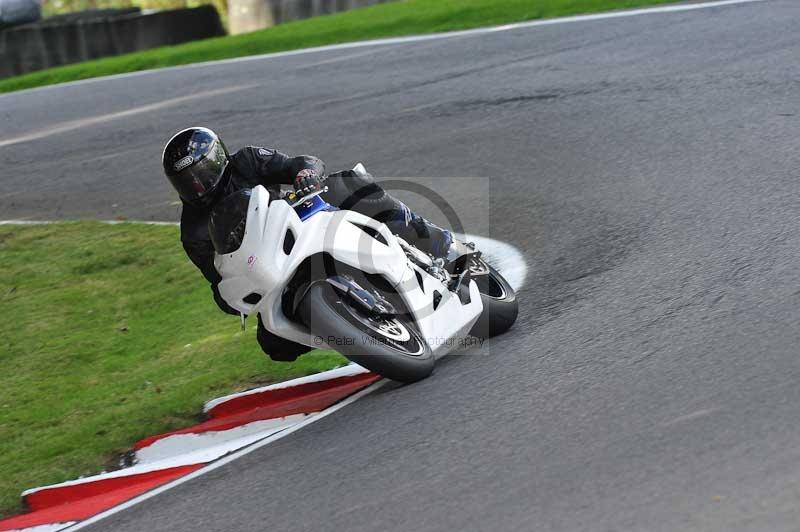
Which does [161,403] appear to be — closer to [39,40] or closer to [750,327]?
[750,327]

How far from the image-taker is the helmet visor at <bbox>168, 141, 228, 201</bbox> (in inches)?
214

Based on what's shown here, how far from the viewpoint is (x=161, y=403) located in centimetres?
646

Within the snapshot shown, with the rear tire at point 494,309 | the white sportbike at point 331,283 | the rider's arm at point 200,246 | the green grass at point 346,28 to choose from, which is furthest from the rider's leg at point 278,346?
the green grass at point 346,28

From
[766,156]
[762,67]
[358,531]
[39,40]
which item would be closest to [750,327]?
[358,531]

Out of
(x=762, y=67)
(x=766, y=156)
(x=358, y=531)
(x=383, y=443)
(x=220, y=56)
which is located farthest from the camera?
(x=220, y=56)

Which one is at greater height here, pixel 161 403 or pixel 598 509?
pixel 598 509

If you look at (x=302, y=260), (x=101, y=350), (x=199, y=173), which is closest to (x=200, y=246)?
(x=199, y=173)

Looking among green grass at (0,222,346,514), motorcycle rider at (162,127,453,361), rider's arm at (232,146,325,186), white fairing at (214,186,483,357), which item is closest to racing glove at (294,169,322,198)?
motorcycle rider at (162,127,453,361)

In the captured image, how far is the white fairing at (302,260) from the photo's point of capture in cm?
513

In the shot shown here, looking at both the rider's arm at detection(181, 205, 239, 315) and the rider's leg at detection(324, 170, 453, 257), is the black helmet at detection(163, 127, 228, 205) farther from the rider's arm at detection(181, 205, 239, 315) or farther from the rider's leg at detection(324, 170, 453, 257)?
the rider's leg at detection(324, 170, 453, 257)

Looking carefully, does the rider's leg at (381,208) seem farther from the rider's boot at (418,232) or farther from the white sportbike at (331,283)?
the white sportbike at (331,283)

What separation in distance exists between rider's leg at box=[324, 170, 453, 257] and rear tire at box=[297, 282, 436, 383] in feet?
2.24

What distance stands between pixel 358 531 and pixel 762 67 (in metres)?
7.45

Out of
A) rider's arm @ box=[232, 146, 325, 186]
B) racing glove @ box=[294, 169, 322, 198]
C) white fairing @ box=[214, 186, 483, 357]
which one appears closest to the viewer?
white fairing @ box=[214, 186, 483, 357]
